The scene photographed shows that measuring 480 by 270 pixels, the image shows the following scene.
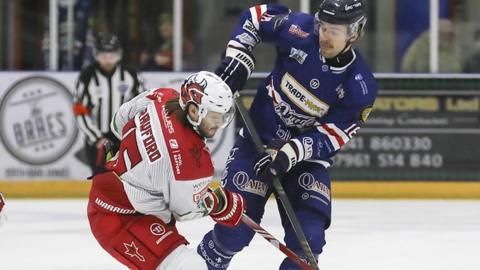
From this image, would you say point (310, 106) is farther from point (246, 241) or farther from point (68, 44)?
point (68, 44)

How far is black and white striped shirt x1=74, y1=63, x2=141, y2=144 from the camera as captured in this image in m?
7.91

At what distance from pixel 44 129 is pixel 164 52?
1.01 m

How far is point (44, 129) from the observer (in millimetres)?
8336

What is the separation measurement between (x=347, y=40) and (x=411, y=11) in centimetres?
454

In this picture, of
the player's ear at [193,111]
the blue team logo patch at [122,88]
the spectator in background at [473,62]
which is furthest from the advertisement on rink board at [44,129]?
the player's ear at [193,111]

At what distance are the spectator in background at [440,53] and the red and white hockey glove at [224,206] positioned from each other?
473 centimetres

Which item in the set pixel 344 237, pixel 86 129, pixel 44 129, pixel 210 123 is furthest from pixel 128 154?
pixel 44 129

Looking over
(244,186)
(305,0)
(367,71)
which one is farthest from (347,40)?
(305,0)

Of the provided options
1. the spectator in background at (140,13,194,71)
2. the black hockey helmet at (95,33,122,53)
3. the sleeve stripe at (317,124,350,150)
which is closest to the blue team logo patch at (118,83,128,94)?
the black hockey helmet at (95,33,122,53)

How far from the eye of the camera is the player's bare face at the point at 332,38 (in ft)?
14.2

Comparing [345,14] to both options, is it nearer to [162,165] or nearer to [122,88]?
[162,165]

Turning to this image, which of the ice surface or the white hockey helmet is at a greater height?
the white hockey helmet

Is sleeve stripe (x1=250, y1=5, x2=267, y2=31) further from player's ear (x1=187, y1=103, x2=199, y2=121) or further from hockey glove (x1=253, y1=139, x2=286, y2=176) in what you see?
player's ear (x1=187, y1=103, x2=199, y2=121)

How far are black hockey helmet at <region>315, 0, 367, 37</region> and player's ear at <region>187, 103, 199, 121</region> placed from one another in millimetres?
709
